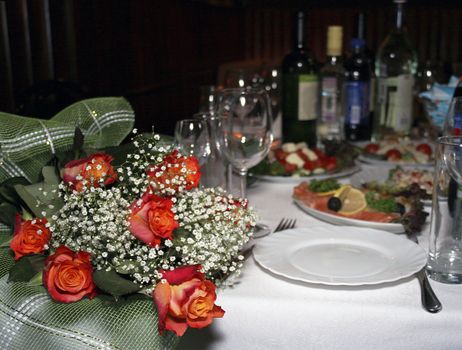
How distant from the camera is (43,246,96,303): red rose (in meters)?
0.70

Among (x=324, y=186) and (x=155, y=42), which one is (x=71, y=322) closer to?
(x=324, y=186)

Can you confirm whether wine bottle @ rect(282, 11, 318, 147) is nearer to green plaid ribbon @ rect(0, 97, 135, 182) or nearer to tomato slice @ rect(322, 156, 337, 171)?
tomato slice @ rect(322, 156, 337, 171)

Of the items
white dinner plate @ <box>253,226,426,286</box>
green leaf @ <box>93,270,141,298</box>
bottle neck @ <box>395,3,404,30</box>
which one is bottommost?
white dinner plate @ <box>253,226,426,286</box>

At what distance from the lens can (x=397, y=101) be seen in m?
1.90

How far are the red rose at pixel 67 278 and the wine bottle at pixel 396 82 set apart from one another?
1415 mm

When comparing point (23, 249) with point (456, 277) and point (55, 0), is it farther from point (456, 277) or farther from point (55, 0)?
point (55, 0)

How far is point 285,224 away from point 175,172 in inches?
14.4

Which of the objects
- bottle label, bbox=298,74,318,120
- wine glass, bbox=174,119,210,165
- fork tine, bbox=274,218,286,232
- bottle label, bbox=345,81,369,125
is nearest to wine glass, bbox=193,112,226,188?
wine glass, bbox=174,119,210,165

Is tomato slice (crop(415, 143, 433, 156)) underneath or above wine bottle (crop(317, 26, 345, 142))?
underneath

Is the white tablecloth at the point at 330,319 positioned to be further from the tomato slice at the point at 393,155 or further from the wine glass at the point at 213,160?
the tomato slice at the point at 393,155

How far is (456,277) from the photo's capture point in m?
0.82

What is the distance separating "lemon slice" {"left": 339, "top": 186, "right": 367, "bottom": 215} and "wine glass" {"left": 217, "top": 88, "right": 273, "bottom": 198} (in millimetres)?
214

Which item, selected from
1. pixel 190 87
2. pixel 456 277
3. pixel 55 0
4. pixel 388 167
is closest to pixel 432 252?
pixel 456 277

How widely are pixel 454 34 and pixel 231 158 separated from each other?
204 inches
